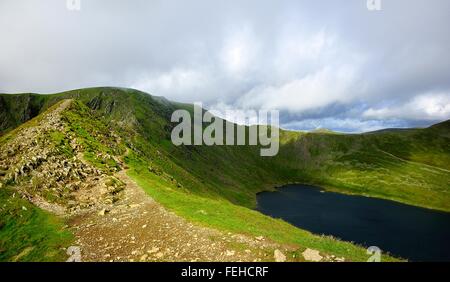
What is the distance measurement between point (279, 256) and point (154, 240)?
35.5ft

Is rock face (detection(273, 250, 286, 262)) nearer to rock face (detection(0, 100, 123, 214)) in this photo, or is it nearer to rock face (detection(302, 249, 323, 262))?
rock face (detection(302, 249, 323, 262))

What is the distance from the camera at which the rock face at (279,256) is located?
18962mm

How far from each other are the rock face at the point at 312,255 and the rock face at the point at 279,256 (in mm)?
1604

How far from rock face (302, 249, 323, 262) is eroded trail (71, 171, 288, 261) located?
5.18ft

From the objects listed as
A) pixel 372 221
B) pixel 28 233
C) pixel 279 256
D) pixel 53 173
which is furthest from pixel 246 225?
pixel 372 221

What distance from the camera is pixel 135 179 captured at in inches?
1674

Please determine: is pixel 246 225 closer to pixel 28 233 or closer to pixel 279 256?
pixel 279 256

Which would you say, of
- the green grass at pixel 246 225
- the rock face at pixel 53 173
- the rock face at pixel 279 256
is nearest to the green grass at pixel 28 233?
the rock face at pixel 53 173

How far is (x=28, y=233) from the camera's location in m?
25.8

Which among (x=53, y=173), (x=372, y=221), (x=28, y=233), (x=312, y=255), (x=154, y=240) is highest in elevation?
(x=53, y=173)

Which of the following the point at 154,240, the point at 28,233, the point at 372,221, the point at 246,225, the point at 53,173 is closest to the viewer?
the point at 154,240

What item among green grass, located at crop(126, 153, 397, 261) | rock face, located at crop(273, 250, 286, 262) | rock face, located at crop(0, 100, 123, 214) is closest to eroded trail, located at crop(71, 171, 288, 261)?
rock face, located at crop(273, 250, 286, 262)
